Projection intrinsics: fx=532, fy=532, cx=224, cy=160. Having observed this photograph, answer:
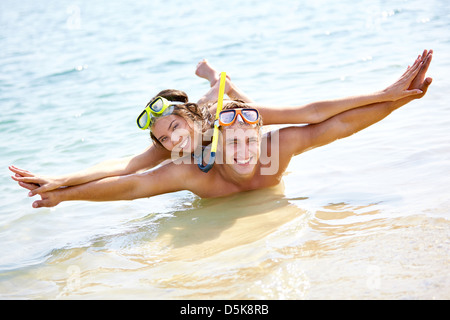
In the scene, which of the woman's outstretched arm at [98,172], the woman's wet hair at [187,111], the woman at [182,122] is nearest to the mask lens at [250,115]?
the woman at [182,122]

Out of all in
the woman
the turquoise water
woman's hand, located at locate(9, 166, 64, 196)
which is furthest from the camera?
the woman

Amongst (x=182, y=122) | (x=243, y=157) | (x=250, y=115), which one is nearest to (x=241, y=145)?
(x=243, y=157)

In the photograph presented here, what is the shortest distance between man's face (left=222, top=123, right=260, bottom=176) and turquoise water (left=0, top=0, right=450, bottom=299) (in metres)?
0.38

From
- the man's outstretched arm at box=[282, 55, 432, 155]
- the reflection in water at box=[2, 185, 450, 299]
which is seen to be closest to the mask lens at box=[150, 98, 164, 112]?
the reflection in water at box=[2, 185, 450, 299]

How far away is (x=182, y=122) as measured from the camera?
158 inches

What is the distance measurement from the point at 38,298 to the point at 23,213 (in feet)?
5.87

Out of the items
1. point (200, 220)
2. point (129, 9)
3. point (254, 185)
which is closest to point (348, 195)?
point (254, 185)

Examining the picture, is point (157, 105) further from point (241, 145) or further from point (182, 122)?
point (241, 145)

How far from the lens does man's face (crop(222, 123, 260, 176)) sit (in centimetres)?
384

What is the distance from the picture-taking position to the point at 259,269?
2.89 m

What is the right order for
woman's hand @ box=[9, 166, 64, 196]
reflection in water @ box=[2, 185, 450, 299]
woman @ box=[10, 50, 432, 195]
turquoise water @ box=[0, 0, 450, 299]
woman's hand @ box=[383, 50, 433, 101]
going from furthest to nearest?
woman's hand @ box=[383, 50, 433, 101] < woman @ box=[10, 50, 432, 195] < woman's hand @ box=[9, 166, 64, 196] < turquoise water @ box=[0, 0, 450, 299] < reflection in water @ box=[2, 185, 450, 299]

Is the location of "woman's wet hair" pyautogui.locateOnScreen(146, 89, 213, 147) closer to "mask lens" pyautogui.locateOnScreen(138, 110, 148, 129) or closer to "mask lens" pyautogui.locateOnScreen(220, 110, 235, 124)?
"mask lens" pyautogui.locateOnScreen(138, 110, 148, 129)

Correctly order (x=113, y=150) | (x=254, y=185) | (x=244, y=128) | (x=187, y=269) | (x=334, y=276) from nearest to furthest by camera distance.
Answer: (x=334, y=276) → (x=187, y=269) → (x=244, y=128) → (x=254, y=185) → (x=113, y=150)

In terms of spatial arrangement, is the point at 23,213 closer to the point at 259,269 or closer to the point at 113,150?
the point at 113,150
